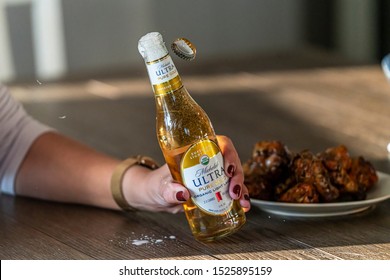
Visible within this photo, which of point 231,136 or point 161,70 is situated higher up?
point 161,70

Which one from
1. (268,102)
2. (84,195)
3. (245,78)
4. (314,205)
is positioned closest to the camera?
(314,205)

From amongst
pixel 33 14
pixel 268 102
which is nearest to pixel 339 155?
pixel 268 102

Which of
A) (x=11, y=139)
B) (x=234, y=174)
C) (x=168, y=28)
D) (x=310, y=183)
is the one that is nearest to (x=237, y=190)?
(x=234, y=174)

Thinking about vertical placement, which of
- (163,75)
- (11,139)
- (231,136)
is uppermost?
(163,75)

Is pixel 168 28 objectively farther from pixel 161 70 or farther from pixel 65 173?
pixel 161 70

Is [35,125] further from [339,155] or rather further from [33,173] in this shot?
[339,155]

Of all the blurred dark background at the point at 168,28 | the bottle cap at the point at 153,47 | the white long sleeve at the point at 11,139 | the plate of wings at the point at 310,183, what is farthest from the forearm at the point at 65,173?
the blurred dark background at the point at 168,28

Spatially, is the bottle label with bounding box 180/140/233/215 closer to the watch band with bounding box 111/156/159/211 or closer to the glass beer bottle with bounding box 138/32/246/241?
the glass beer bottle with bounding box 138/32/246/241
